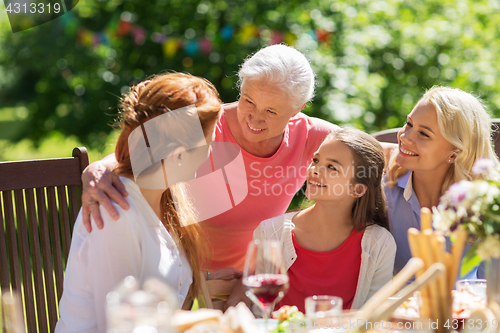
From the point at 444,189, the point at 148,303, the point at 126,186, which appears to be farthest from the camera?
the point at 444,189

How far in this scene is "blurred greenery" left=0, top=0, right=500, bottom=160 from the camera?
13.8 feet

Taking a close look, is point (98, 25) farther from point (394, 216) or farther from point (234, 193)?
point (394, 216)

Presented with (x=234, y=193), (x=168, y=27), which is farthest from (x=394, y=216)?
(x=168, y=27)

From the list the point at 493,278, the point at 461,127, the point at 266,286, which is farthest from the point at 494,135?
the point at 266,286

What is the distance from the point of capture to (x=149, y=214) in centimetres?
166

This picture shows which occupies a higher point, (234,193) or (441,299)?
(441,299)

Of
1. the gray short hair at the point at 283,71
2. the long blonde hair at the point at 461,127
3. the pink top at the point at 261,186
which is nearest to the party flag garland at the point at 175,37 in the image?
the pink top at the point at 261,186

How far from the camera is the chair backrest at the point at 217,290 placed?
5.84ft

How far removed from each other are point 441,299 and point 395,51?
379 centimetres

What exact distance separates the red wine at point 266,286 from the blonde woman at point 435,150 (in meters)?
1.17

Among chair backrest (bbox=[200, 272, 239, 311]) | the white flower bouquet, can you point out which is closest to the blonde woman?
chair backrest (bbox=[200, 272, 239, 311])

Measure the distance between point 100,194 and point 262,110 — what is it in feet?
3.00

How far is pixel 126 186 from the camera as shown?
1662 mm

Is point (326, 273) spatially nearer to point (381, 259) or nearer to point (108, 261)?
point (381, 259)
